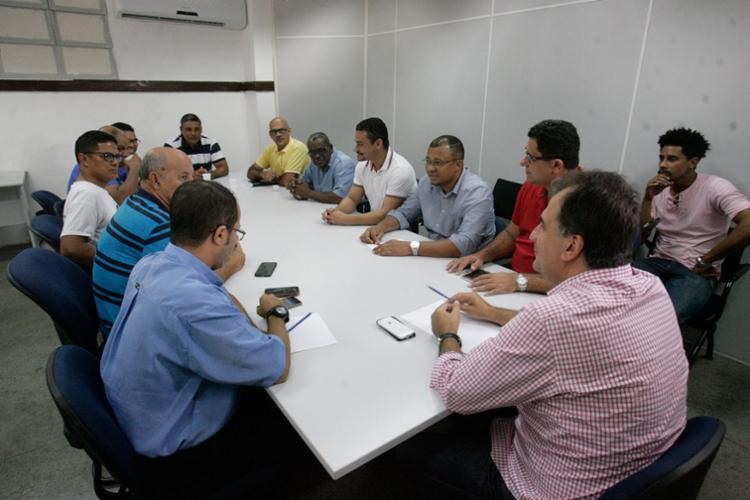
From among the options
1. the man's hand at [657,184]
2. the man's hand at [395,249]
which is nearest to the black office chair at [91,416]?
the man's hand at [395,249]

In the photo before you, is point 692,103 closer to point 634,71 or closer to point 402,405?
point 634,71

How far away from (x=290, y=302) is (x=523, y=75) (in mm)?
2845

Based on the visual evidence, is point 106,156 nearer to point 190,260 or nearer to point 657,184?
point 190,260

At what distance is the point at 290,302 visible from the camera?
5.47 feet

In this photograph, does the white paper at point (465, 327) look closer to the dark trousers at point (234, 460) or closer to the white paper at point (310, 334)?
the white paper at point (310, 334)

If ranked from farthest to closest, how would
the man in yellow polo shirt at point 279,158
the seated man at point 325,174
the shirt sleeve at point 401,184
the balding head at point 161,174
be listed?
the man in yellow polo shirt at point 279,158
the seated man at point 325,174
the shirt sleeve at point 401,184
the balding head at point 161,174

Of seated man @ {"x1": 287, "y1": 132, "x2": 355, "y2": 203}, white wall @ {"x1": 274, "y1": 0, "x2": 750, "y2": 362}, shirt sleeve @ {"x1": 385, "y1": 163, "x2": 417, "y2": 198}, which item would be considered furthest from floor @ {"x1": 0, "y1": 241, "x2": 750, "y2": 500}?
seated man @ {"x1": 287, "y1": 132, "x2": 355, "y2": 203}

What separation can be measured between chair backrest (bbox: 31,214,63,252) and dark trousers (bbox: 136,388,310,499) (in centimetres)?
156

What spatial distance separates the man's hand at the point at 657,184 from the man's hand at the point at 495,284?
144 cm

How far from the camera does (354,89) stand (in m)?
5.09

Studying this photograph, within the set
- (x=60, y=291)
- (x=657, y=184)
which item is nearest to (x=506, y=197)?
(x=657, y=184)

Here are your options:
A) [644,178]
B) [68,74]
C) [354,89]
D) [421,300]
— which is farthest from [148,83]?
[644,178]

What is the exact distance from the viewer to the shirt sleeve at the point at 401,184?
9.40 feet

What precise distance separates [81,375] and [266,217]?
6.17ft
